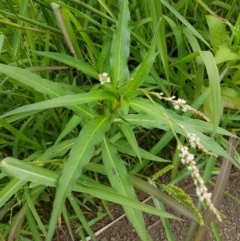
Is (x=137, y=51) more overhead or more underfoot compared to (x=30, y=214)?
more overhead

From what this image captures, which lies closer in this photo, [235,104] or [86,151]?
[86,151]

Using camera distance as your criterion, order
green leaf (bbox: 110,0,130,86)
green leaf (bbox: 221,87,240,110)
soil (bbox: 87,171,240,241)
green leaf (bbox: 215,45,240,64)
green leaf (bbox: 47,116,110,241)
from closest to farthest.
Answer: green leaf (bbox: 47,116,110,241) < green leaf (bbox: 110,0,130,86) < green leaf (bbox: 215,45,240,64) < green leaf (bbox: 221,87,240,110) < soil (bbox: 87,171,240,241)

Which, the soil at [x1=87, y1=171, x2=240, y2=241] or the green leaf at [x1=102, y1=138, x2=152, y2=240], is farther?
the soil at [x1=87, y1=171, x2=240, y2=241]

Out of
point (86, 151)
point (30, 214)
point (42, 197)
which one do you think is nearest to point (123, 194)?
point (86, 151)

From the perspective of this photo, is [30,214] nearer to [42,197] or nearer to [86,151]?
[42,197]

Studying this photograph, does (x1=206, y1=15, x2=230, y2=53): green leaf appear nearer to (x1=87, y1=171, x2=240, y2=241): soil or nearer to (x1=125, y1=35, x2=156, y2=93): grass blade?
(x1=125, y1=35, x2=156, y2=93): grass blade

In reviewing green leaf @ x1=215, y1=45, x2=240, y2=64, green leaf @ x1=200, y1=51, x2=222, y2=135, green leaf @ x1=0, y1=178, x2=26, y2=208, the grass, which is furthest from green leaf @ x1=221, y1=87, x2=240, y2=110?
green leaf @ x1=0, y1=178, x2=26, y2=208

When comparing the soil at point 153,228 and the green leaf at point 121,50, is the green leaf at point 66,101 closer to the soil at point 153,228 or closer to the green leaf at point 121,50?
the green leaf at point 121,50

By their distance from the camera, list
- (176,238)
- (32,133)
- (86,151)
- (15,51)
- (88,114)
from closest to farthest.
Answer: (86,151) → (88,114) → (15,51) → (32,133) → (176,238)
